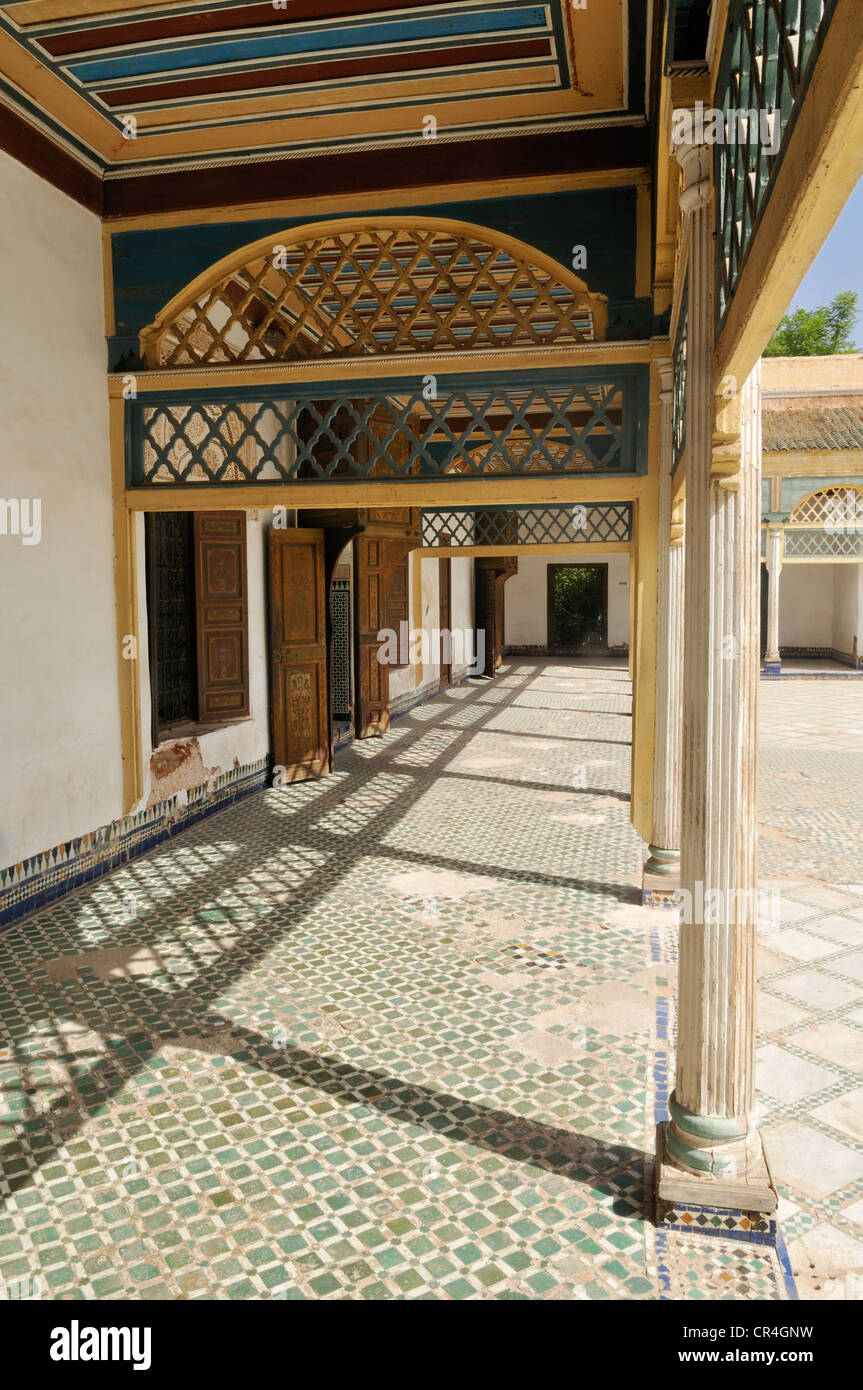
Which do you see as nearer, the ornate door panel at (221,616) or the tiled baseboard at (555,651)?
the ornate door panel at (221,616)

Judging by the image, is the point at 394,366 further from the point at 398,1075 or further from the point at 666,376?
the point at 398,1075

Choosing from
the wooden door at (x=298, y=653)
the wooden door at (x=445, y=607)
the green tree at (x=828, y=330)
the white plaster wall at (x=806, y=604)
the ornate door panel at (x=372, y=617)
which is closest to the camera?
the wooden door at (x=298, y=653)

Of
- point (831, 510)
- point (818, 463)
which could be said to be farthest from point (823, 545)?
point (818, 463)

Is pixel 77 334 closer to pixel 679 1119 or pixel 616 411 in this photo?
pixel 679 1119

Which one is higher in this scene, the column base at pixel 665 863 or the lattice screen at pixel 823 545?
the lattice screen at pixel 823 545

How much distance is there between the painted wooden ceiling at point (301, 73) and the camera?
2885mm

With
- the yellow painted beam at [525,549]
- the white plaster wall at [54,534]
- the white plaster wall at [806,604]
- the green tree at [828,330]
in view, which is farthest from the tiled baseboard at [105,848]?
the green tree at [828,330]

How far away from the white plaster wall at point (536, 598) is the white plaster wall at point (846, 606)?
339cm

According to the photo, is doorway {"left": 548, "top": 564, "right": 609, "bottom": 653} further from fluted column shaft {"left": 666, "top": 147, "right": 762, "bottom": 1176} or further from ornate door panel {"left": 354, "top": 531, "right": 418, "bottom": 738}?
fluted column shaft {"left": 666, "top": 147, "right": 762, "bottom": 1176}

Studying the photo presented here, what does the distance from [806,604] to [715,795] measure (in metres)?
15.4

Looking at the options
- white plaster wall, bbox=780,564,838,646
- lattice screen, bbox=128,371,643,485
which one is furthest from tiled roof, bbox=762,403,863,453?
lattice screen, bbox=128,371,643,485

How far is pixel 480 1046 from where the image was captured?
267 cm

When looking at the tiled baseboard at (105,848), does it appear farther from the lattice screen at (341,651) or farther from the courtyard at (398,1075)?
the lattice screen at (341,651)

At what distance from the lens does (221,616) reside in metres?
5.41
